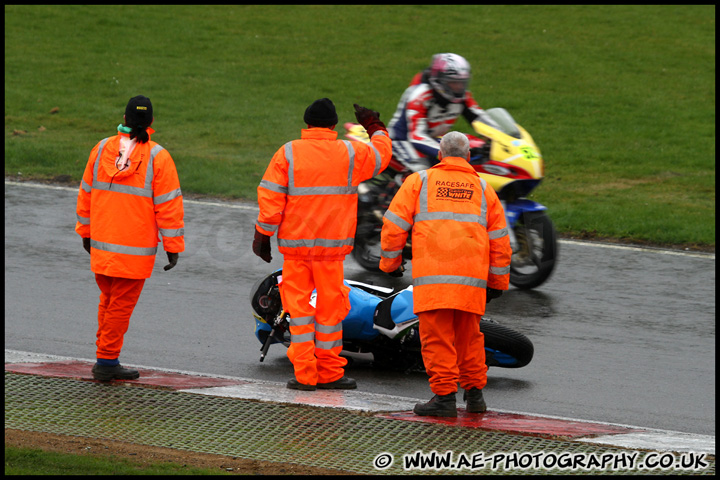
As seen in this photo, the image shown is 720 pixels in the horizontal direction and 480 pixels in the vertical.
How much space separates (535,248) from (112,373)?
15.2 ft

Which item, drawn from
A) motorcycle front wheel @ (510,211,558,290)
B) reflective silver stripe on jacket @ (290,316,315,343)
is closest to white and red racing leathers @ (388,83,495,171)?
motorcycle front wheel @ (510,211,558,290)

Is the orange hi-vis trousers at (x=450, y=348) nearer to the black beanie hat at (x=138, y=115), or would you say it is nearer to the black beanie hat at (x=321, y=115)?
the black beanie hat at (x=321, y=115)

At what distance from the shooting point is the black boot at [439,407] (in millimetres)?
6137

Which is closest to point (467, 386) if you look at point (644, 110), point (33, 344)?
point (33, 344)

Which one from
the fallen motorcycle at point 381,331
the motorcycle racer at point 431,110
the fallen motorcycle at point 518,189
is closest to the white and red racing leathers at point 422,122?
the motorcycle racer at point 431,110

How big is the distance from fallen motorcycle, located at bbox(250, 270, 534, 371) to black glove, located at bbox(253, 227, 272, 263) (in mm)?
498

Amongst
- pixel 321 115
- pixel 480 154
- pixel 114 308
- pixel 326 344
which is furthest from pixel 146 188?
pixel 480 154

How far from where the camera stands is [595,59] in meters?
24.5

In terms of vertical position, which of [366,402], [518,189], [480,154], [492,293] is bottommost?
[366,402]

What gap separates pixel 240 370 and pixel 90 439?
6.81ft

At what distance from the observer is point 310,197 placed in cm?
672

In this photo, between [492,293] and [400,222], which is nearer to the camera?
[400,222]

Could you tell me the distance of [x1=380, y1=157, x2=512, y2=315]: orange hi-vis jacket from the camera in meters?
6.12

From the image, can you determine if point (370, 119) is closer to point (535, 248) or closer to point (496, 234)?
point (496, 234)
